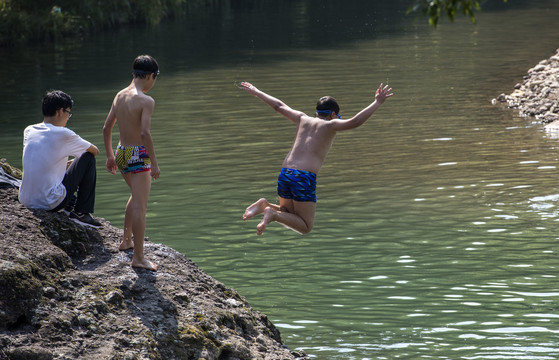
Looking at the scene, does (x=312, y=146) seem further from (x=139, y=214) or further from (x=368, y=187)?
(x=368, y=187)

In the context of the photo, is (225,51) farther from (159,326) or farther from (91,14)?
(159,326)

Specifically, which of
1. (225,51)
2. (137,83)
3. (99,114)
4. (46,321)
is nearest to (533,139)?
(99,114)

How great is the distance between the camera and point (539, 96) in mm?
22562

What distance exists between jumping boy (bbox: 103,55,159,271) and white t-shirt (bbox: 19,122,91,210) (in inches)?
13.9

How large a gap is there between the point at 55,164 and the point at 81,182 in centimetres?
27

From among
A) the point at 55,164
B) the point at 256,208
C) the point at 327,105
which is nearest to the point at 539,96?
the point at 327,105

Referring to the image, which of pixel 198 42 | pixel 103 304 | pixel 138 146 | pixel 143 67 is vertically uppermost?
pixel 143 67

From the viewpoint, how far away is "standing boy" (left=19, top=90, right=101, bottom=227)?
7480 mm

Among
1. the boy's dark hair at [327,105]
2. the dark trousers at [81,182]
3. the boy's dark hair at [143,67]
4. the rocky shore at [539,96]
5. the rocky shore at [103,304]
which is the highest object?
the boy's dark hair at [143,67]

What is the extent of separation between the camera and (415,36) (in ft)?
124

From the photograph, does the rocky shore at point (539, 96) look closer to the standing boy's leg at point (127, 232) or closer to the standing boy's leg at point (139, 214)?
the standing boy's leg at point (127, 232)

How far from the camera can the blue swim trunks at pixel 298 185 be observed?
8977 millimetres

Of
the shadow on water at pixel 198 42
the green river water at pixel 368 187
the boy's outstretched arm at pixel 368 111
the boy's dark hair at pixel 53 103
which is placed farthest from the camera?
the shadow on water at pixel 198 42

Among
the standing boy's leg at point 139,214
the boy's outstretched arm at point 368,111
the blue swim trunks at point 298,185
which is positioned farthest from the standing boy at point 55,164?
the boy's outstretched arm at point 368,111
